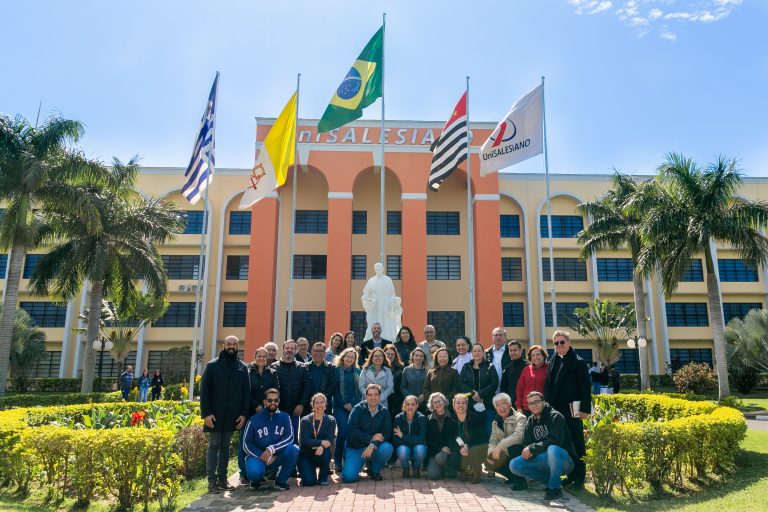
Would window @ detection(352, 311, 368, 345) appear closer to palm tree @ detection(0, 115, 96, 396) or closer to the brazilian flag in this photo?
the brazilian flag

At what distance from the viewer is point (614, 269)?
31125 millimetres

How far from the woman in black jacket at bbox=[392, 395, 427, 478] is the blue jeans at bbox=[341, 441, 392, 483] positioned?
197mm

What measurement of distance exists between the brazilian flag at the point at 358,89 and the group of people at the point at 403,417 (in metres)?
9.33

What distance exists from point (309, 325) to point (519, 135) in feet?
52.9

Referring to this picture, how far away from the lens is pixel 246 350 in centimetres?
2492

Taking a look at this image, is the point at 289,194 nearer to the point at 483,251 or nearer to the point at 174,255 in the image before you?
the point at 174,255

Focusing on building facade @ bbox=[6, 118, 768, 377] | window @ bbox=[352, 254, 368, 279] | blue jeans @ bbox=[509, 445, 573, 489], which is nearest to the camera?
blue jeans @ bbox=[509, 445, 573, 489]

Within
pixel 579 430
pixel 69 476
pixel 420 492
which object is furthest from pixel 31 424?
pixel 579 430

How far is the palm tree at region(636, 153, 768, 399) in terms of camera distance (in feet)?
55.1

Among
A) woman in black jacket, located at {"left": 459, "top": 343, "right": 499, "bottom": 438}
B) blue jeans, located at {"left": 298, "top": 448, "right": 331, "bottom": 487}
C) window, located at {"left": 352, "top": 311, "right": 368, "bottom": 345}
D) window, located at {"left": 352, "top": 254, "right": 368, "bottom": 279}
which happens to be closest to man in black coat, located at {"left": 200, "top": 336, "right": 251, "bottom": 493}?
blue jeans, located at {"left": 298, "top": 448, "right": 331, "bottom": 487}

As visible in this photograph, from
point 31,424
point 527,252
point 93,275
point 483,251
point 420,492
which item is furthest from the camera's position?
point 527,252

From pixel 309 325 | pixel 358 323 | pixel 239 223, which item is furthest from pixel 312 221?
pixel 358 323

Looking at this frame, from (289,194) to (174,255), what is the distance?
823 cm

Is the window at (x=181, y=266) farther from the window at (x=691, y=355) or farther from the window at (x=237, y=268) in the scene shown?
the window at (x=691, y=355)
